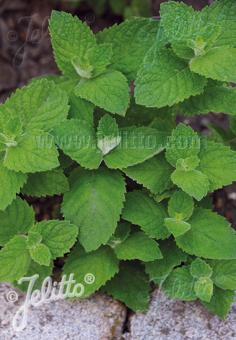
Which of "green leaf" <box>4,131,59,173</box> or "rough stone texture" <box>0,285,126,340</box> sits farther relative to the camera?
"rough stone texture" <box>0,285,126,340</box>

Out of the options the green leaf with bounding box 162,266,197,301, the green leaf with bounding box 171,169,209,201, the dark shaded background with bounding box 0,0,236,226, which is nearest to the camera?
the green leaf with bounding box 171,169,209,201

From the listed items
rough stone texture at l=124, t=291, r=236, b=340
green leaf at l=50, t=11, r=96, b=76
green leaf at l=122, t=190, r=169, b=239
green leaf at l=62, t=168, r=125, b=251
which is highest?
green leaf at l=50, t=11, r=96, b=76

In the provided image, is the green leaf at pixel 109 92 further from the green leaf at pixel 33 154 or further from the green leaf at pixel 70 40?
the green leaf at pixel 33 154

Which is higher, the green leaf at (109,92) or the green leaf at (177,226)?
the green leaf at (109,92)

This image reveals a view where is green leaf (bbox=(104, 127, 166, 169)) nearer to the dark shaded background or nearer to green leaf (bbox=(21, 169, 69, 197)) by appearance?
green leaf (bbox=(21, 169, 69, 197))

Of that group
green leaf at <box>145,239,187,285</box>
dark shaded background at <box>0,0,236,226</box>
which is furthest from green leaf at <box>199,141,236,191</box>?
dark shaded background at <box>0,0,236,226</box>

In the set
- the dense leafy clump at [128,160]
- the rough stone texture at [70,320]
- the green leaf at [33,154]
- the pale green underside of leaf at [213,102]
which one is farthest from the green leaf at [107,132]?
the rough stone texture at [70,320]
